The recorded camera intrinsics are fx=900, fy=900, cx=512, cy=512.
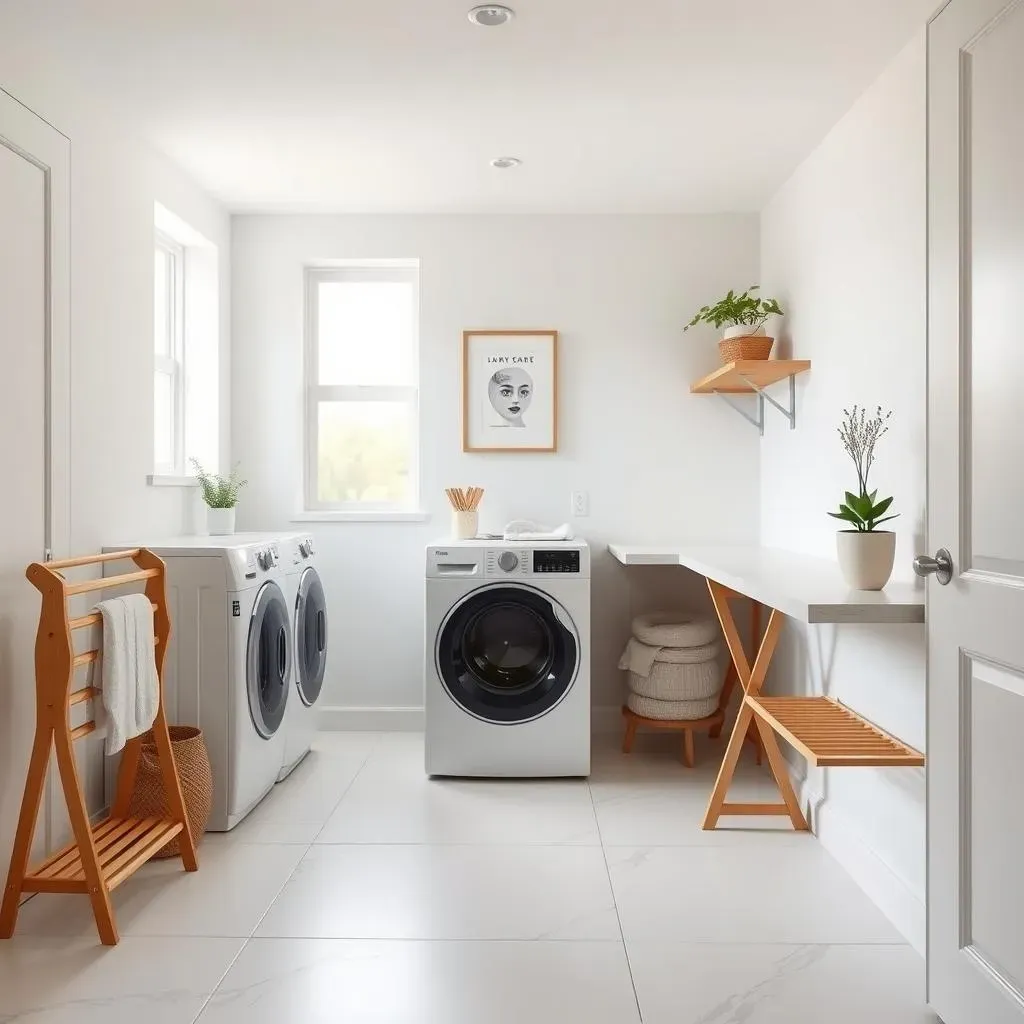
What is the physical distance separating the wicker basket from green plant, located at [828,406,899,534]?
617 millimetres

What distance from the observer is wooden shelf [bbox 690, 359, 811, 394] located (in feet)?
10.1

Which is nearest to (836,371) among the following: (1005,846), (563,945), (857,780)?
(857,780)

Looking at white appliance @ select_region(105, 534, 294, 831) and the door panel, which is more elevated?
the door panel

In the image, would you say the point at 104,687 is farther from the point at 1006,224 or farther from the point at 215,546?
the point at 1006,224

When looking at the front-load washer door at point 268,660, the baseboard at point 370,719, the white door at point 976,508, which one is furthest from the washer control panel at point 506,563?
the white door at point 976,508

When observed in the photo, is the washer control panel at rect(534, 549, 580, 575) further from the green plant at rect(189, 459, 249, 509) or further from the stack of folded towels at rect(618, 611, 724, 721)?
the green plant at rect(189, 459, 249, 509)

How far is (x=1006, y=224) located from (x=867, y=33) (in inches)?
41.0

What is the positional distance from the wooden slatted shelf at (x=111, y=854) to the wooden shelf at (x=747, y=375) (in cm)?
230

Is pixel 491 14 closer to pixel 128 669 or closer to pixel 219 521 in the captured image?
pixel 128 669

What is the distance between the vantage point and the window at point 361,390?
3.96 meters

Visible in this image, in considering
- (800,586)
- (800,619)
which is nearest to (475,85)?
(800,586)

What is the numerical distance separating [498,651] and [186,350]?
176 centimetres

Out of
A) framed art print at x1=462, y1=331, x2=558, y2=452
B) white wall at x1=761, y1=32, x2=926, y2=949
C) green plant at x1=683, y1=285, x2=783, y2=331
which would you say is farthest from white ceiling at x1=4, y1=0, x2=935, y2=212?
framed art print at x1=462, y1=331, x2=558, y2=452

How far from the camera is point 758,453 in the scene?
383cm
